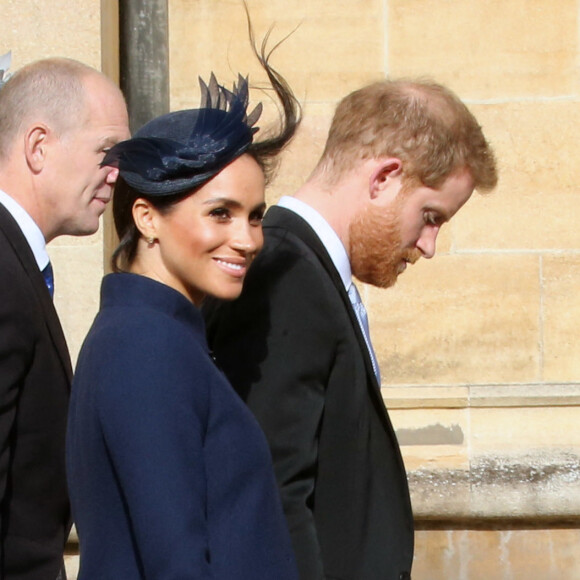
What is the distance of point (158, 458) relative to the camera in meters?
1.61

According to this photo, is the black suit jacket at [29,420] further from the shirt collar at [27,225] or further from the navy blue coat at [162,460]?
the navy blue coat at [162,460]

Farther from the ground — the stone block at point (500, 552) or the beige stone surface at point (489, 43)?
the beige stone surface at point (489, 43)

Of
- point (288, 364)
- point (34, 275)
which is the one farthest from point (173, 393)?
point (34, 275)

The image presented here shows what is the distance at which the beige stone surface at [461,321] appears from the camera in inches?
187

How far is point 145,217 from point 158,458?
391mm

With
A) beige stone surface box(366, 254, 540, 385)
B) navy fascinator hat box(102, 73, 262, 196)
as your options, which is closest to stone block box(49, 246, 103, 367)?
beige stone surface box(366, 254, 540, 385)

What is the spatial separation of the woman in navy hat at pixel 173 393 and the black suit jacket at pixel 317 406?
0.22 m

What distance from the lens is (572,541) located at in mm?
4508

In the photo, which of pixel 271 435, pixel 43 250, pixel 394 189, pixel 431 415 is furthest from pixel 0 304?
pixel 431 415

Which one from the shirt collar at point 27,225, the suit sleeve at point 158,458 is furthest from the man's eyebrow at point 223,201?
the shirt collar at point 27,225

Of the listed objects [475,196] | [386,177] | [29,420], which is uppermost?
[386,177]

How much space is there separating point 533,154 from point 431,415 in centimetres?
107

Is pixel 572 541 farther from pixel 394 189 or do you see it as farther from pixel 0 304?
pixel 0 304

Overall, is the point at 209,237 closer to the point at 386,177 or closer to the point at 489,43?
the point at 386,177
